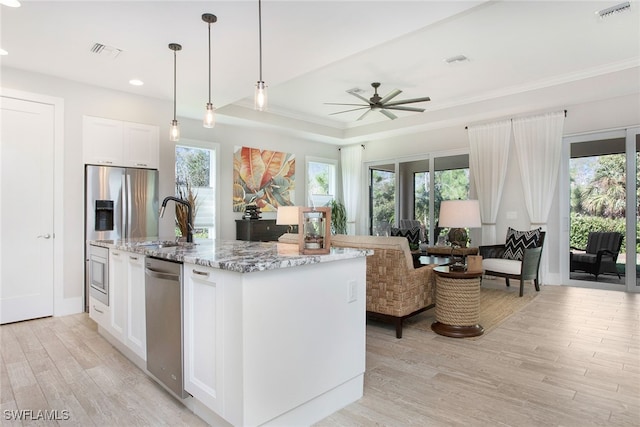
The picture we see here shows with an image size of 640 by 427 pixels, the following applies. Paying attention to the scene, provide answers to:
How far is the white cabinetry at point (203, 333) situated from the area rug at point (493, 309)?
2345 millimetres

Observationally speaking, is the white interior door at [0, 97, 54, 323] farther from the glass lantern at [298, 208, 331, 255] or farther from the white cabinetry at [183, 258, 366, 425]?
the glass lantern at [298, 208, 331, 255]

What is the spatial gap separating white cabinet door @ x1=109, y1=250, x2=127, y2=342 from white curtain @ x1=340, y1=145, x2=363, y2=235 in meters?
6.03

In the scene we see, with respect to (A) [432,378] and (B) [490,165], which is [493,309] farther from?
(B) [490,165]

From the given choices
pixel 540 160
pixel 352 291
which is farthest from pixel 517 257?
pixel 352 291

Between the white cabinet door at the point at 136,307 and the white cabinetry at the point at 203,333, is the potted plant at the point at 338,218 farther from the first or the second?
the white cabinetry at the point at 203,333

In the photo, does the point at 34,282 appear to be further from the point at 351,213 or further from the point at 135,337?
the point at 351,213

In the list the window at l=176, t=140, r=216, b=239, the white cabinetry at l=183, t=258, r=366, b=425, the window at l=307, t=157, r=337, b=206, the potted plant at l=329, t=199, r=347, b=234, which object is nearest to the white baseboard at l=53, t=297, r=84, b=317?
the window at l=176, t=140, r=216, b=239

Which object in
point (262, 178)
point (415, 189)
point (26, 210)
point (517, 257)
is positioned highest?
point (262, 178)

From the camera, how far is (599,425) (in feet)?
6.32

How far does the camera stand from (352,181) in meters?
8.52

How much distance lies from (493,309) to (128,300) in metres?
3.89

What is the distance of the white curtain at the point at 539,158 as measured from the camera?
5605mm

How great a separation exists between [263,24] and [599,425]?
11.6ft

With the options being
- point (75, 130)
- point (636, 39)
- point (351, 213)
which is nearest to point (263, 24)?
point (75, 130)
